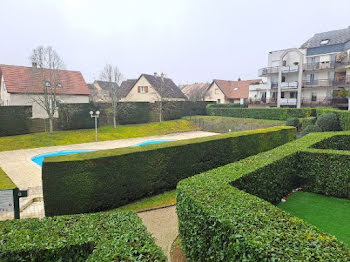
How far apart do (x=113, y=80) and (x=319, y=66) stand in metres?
28.4

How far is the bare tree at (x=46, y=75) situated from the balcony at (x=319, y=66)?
107 ft

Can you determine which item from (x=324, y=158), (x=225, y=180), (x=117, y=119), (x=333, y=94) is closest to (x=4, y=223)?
(x=225, y=180)

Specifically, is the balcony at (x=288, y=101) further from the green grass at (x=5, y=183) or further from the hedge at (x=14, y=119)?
the green grass at (x=5, y=183)

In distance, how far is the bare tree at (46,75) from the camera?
76.0ft

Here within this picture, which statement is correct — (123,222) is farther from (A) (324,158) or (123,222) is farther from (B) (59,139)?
(B) (59,139)

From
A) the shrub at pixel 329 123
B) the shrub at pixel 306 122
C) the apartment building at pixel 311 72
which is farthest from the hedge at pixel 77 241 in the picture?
the apartment building at pixel 311 72

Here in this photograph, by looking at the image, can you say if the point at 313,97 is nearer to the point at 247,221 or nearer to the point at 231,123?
the point at 231,123

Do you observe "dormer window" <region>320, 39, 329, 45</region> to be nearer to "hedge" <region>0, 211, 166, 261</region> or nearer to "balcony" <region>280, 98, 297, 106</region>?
"balcony" <region>280, 98, 297, 106</region>

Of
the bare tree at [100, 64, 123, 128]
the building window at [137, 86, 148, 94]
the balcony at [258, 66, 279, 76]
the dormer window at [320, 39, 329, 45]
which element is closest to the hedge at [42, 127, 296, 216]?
the bare tree at [100, 64, 123, 128]

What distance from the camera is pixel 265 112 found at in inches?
1179

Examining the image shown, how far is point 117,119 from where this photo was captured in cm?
3028

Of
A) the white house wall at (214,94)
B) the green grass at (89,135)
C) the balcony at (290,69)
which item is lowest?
the green grass at (89,135)

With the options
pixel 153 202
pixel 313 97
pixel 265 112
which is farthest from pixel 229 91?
pixel 153 202

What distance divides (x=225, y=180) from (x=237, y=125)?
2391 cm
